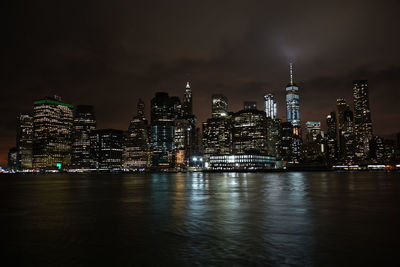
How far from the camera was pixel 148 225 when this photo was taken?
88.8 feet

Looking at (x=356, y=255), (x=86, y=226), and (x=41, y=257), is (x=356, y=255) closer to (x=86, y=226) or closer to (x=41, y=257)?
(x=41, y=257)

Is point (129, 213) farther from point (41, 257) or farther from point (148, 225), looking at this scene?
point (41, 257)

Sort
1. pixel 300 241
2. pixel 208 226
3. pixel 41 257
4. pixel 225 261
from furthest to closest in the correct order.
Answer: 1. pixel 208 226
2. pixel 300 241
3. pixel 41 257
4. pixel 225 261

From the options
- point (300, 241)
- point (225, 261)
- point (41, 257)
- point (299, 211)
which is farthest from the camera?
point (299, 211)

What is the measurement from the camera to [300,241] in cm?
1986

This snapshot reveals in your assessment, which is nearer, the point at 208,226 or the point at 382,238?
the point at 382,238

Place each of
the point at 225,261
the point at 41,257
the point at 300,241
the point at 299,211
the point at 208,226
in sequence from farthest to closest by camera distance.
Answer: the point at 299,211 < the point at 208,226 < the point at 300,241 < the point at 41,257 < the point at 225,261

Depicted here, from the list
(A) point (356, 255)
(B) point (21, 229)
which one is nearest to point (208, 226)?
(A) point (356, 255)

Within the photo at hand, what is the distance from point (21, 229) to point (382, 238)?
26262 mm

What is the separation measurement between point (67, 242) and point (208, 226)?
33.8 ft

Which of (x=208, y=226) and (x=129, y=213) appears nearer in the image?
(x=208, y=226)

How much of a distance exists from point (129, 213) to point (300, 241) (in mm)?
19919

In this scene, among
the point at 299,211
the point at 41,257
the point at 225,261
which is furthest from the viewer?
the point at 299,211

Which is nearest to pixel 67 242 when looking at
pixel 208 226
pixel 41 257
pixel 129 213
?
pixel 41 257
